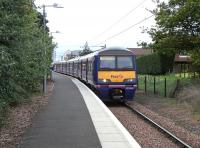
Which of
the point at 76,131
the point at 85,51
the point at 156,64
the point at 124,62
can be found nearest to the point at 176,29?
the point at 124,62

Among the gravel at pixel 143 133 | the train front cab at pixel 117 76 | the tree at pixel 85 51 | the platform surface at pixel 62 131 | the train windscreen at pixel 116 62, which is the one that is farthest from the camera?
the tree at pixel 85 51

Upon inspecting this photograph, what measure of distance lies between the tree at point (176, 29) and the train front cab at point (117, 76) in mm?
2403

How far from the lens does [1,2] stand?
1280cm

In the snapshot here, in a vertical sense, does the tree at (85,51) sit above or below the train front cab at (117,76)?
above

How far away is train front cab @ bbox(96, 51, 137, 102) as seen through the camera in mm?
27422

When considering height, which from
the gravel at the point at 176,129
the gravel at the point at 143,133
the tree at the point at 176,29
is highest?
the tree at the point at 176,29

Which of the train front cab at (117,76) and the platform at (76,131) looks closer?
the platform at (76,131)

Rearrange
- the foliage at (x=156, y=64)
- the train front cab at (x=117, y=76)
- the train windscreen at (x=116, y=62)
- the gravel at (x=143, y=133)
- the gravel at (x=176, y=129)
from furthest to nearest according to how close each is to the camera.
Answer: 1. the foliage at (x=156, y=64)
2. the train windscreen at (x=116, y=62)
3. the train front cab at (x=117, y=76)
4. the gravel at (x=176, y=129)
5. the gravel at (x=143, y=133)

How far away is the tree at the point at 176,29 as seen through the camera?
2767 centimetres

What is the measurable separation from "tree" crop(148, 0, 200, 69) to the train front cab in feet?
7.88

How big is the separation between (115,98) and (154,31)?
4.97m

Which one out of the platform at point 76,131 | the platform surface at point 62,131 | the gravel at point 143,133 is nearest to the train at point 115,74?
the gravel at point 143,133

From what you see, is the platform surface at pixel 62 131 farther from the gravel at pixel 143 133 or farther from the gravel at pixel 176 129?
the gravel at pixel 176 129

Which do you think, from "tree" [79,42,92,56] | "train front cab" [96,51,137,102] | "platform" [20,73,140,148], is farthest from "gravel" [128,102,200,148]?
"tree" [79,42,92,56]
